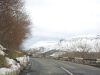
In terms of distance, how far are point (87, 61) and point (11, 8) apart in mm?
33114

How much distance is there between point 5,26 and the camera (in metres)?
26.8

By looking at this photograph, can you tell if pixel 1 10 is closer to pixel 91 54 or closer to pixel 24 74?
pixel 24 74

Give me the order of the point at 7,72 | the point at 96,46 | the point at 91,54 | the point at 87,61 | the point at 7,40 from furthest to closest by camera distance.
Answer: the point at 96,46
the point at 91,54
the point at 87,61
the point at 7,40
the point at 7,72

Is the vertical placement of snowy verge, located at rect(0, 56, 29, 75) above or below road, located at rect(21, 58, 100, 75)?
above

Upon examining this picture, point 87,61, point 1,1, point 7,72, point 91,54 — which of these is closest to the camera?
point 7,72

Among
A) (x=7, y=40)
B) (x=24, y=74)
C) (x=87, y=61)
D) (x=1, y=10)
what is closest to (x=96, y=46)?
(x=87, y=61)

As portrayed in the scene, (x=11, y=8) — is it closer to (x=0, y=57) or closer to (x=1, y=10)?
(x=1, y=10)

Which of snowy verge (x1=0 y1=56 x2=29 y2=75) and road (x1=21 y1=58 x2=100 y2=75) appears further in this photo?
road (x1=21 y1=58 x2=100 y2=75)

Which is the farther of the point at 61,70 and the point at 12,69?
the point at 61,70

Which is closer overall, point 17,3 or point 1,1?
point 1,1

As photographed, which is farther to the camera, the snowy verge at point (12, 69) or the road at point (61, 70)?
the road at point (61, 70)

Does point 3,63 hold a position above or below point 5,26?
below

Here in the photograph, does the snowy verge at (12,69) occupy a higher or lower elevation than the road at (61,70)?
higher

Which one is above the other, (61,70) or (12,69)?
(12,69)
